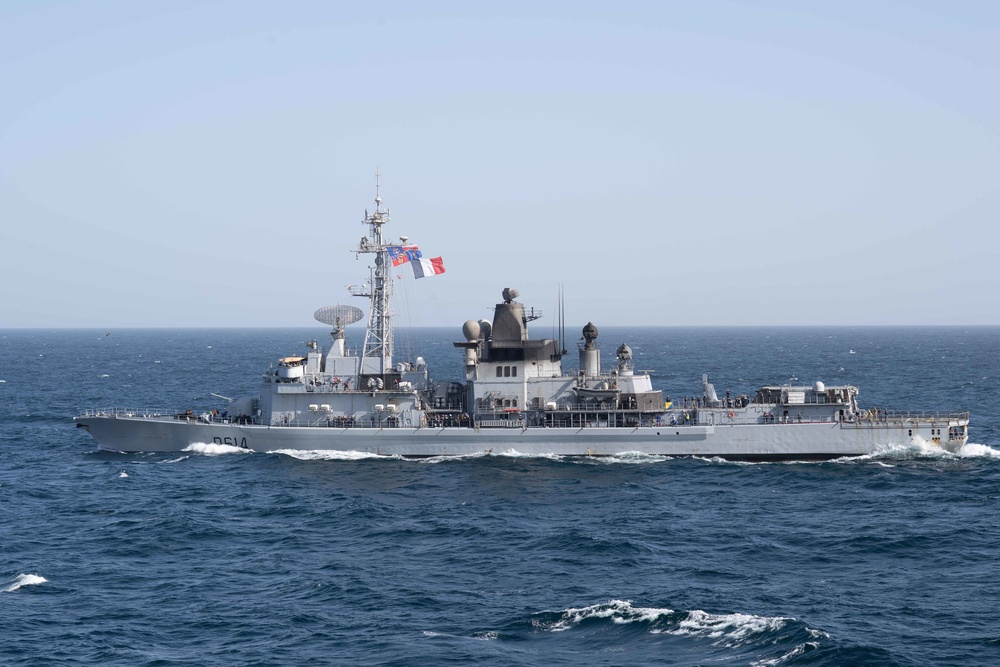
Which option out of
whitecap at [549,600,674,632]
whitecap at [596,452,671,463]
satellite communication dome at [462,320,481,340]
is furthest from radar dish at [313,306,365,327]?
whitecap at [549,600,674,632]

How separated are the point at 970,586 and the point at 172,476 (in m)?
34.0

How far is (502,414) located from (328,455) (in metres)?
8.89

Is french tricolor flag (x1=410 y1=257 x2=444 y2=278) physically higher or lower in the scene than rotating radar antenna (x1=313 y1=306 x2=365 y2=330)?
higher

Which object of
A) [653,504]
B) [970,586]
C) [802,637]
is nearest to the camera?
[802,637]

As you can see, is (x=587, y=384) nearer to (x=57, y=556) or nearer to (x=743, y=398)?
(x=743, y=398)

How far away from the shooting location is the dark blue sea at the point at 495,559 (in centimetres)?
2592

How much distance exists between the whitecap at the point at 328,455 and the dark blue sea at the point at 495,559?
42 centimetres

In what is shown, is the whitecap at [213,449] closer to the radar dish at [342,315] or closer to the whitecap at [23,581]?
the radar dish at [342,315]

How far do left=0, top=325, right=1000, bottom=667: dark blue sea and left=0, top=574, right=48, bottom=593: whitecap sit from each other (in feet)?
0.94

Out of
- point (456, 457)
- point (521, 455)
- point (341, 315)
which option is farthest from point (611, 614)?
point (341, 315)

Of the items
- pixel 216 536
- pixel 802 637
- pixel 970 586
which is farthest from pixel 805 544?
pixel 216 536

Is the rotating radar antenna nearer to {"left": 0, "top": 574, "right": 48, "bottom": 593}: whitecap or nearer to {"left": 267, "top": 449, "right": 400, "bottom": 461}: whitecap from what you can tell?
{"left": 267, "top": 449, "right": 400, "bottom": 461}: whitecap

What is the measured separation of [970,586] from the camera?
99.1 feet

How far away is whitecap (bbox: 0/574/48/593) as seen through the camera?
30.4m
